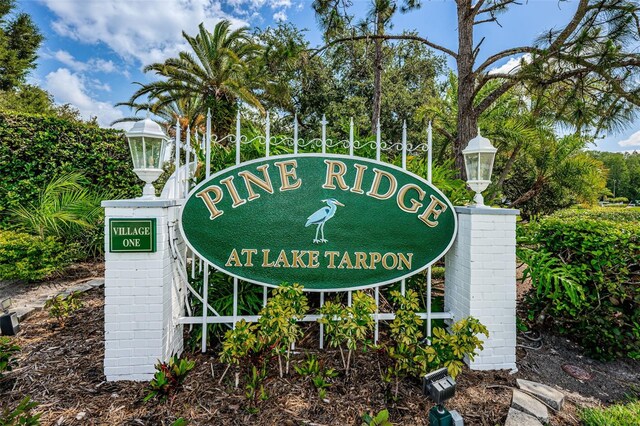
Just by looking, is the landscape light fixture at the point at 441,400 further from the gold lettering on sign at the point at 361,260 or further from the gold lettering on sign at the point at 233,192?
the gold lettering on sign at the point at 233,192

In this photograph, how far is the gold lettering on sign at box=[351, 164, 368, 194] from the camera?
7.53 feet

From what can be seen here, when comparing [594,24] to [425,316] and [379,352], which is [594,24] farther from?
[379,352]

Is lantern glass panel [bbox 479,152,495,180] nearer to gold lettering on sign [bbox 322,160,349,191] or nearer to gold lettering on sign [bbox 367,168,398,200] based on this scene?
gold lettering on sign [bbox 367,168,398,200]

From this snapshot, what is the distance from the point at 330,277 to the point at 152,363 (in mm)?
1338

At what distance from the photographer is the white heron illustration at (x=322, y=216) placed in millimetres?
2295

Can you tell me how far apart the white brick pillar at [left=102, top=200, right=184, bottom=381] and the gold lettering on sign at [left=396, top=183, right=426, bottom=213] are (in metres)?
1.69

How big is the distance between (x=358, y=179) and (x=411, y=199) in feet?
1.43

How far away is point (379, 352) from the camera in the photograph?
2146 millimetres

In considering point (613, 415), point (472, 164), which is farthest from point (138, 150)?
point (613, 415)

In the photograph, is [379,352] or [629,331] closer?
[379,352]

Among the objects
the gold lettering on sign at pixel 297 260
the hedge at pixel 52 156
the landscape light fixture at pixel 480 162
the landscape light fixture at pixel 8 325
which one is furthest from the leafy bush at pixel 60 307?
the hedge at pixel 52 156

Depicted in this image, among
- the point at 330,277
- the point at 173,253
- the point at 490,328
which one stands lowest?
the point at 490,328

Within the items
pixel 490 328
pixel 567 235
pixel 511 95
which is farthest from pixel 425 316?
pixel 511 95

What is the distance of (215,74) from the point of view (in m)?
10.4
